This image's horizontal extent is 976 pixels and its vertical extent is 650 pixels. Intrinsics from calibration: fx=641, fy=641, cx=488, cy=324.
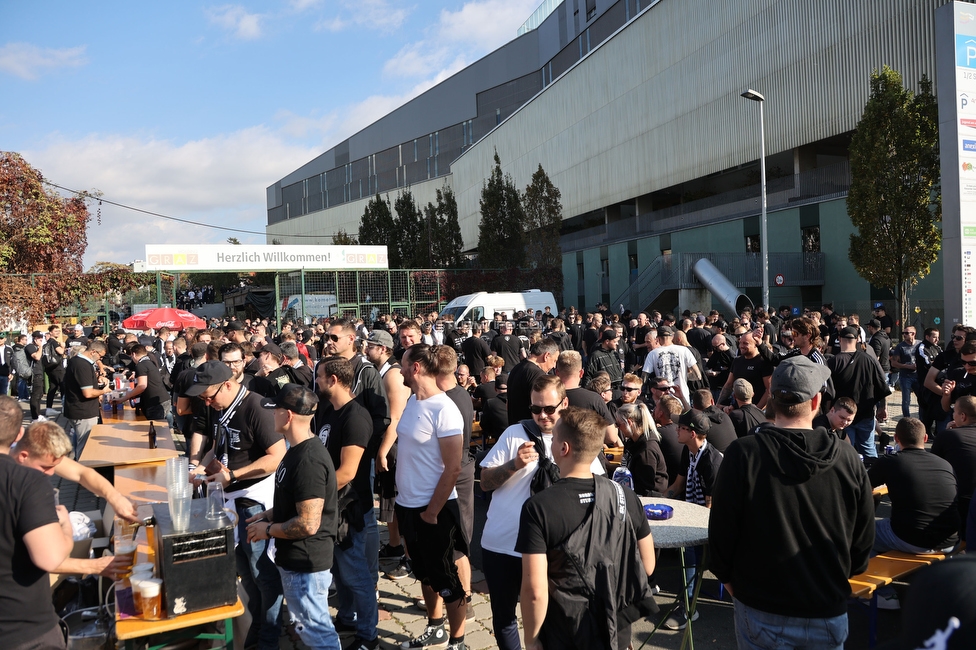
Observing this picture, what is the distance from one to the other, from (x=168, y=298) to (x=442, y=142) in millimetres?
31815

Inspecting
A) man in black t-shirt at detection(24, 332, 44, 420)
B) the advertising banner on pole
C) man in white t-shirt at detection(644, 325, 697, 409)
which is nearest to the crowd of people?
man in white t-shirt at detection(644, 325, 697, 409)

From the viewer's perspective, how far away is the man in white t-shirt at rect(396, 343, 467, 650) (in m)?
3.98

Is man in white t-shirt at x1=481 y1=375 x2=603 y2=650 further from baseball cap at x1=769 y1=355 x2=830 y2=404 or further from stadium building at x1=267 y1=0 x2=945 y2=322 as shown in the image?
stadium building at x1=267 y1=0 x2=945 y2=322

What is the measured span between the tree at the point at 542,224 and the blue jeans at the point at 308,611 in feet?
94.3

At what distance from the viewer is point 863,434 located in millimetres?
7254

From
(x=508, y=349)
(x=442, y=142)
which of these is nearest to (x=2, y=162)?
(x=508, y=349)

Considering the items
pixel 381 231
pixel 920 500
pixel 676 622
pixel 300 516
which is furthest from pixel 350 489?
pixel 381 231

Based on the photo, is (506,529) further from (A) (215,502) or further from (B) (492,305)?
(B) (492,305)

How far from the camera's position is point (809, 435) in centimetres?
263

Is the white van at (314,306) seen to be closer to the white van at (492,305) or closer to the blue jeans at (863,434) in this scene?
the white van at (492,305)

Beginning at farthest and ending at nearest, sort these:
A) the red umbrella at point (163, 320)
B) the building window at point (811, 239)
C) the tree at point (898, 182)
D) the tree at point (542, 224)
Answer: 1. the tree at point (542, 224)
2. the building window at point (811, 239)
3. the red umbrella at point (163, 320)
4. the tree at point (898, 182)

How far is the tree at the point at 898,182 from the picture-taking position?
17.2 metres

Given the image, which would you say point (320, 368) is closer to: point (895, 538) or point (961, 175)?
point (895, 538)

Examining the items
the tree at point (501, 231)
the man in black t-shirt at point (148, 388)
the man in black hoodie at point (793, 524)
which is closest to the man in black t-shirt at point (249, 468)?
the man in black hoodie at point (793, 524)
